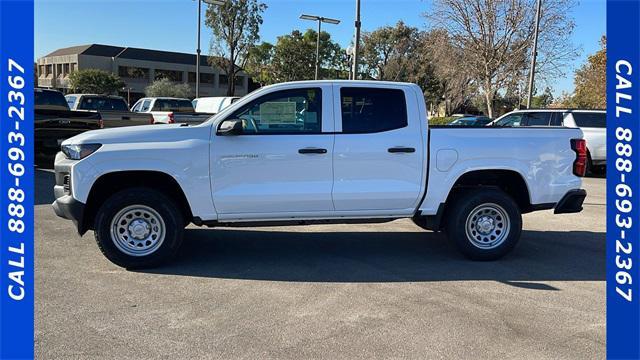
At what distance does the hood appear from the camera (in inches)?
216

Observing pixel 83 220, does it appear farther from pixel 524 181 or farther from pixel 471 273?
pixel 524 181

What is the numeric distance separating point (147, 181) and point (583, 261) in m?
5.19

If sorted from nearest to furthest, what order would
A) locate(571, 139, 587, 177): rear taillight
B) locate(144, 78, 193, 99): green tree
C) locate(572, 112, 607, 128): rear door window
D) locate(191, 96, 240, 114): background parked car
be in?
locate(571, 139, 587, 177): rear taillight, locate(572, 112, 607, 128): rear door window, locate(191, 96, 240, 114): background parked car, locate(144, 78, 193, 99): green tree

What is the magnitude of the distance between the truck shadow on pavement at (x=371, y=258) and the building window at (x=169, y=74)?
70.9 m

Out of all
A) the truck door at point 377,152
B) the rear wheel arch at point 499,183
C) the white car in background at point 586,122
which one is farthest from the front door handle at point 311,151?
the white car in background at point 586,122

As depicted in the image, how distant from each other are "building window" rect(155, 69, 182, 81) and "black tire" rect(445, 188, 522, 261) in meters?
72.8

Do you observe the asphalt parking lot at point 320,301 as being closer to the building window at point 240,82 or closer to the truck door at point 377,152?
the truck door at point 377,152

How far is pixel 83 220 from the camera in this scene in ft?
18.2

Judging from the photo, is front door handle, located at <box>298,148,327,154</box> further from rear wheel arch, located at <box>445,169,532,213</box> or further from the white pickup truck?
rear wheel arch, located at <box>445,169,532,213</box>

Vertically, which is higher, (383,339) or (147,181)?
(147,181)

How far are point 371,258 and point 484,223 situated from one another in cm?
139

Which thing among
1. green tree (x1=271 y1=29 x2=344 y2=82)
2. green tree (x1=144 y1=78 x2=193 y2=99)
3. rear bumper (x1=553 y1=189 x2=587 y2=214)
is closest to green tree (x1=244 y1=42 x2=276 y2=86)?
green tree (x1=271 y1=29 x2=344 y2=82)

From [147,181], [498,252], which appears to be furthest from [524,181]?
[147,181]

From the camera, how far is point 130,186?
579cm
